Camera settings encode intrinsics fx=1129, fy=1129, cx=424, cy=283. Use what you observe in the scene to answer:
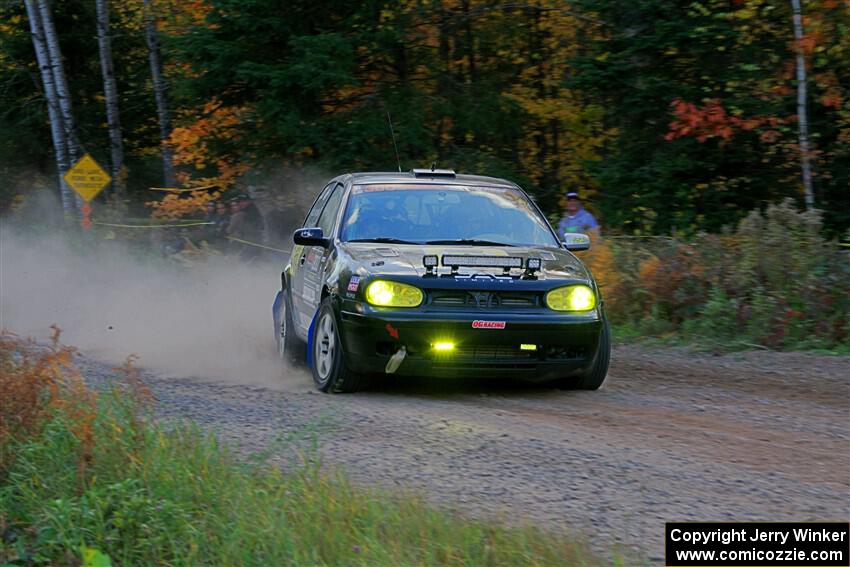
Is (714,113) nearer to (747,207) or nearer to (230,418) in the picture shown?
(747,207)

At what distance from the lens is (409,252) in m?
8.56

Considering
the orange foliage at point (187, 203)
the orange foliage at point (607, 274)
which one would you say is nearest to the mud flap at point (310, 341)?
the orange foliage at point (607, 274)

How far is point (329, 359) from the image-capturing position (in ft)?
28.0

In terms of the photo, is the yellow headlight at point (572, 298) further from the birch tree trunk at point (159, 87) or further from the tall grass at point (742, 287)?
the birch tree trunk at point (159, 87)

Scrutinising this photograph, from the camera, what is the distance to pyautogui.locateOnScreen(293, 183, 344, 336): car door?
921 centimetres

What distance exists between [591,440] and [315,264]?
358 cm

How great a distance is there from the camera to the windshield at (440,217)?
9.08 meters

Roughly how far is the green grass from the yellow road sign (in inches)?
832

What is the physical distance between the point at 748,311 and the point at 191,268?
12.4 metres

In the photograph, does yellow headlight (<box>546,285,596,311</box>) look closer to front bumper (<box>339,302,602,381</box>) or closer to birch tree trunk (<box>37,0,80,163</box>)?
front bumper (<box>339,302,602,381</box>)

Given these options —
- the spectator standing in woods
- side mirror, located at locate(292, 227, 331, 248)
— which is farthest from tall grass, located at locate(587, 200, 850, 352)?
side mirror, located at locate(292, 227, 331, 248)

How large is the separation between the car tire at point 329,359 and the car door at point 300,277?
0.56 meters

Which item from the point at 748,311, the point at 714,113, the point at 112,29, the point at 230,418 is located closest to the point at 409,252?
the point at 230,418

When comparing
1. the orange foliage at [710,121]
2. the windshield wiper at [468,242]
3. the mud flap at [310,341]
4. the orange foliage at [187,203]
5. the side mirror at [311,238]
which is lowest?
the orange foliage at [187,203]
